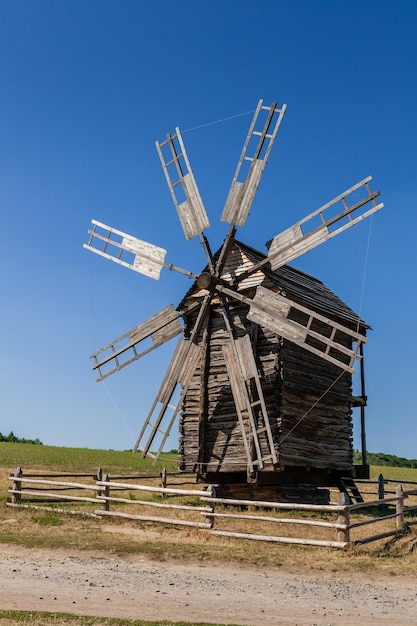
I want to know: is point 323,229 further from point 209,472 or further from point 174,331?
point 209,472

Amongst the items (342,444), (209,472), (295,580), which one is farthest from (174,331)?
(295,580)

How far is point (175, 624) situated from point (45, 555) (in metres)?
5.64

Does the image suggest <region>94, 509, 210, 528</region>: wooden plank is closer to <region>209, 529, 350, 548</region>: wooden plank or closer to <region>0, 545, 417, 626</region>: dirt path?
<region>209, 529, 350, 548</region>: wooden plank

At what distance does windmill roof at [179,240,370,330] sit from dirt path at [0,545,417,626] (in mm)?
10077

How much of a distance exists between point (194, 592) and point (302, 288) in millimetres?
13953

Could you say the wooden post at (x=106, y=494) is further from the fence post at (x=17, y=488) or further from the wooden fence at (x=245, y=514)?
the fence post at (x=17, y=488)

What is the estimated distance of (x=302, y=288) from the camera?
23.3m

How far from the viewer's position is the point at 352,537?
1670 cm

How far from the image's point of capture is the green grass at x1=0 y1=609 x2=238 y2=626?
875 centimetres

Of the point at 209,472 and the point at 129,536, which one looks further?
the point at 209,472

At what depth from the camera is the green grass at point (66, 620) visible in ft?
28.7

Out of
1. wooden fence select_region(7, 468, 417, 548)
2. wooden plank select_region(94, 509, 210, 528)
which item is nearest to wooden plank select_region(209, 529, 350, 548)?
wooden fence select_region(7, 468, 417, 548)

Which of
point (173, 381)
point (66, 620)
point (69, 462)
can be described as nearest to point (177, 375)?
point (173, 381)

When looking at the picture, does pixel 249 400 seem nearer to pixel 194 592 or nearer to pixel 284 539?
pixel 284 539
